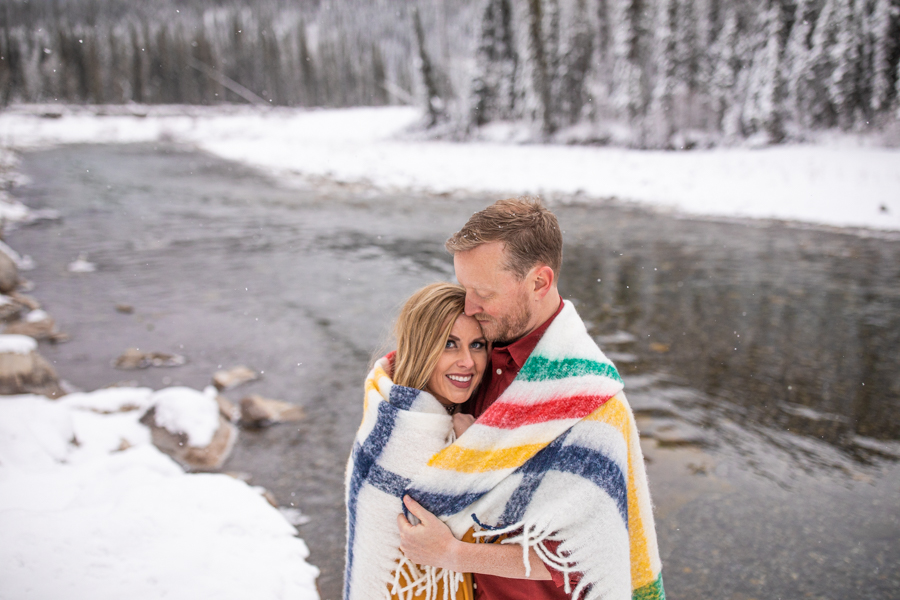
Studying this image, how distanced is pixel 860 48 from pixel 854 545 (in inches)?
1139

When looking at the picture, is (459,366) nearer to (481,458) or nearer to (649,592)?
(481,458)

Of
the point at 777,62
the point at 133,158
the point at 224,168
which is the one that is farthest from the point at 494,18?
Answer: the point at 133,158

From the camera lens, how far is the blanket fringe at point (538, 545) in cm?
181

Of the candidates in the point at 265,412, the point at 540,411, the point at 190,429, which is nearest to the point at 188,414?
the point at 190,429

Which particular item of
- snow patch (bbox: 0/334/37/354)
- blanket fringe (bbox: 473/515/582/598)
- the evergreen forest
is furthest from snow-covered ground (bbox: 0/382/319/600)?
the evergreen forest

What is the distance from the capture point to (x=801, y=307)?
32.9 ft

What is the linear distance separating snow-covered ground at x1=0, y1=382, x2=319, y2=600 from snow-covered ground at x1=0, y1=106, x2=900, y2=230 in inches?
765

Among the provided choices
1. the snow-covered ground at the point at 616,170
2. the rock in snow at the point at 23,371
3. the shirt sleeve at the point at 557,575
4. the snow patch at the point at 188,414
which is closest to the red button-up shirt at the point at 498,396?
the shirt sleeve at the point at 557,575

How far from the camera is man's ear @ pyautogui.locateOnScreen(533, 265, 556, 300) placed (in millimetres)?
2150

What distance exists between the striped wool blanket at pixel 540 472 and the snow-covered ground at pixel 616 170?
19364mm

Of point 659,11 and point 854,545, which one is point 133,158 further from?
point 854,545

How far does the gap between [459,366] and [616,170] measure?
88.2 ft

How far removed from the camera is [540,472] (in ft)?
6.16

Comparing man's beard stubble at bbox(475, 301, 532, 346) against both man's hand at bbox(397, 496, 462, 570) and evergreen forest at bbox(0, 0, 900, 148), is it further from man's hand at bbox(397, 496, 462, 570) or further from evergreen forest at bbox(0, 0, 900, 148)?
evergreen forest at bbox(0, 0, 900, 148)
